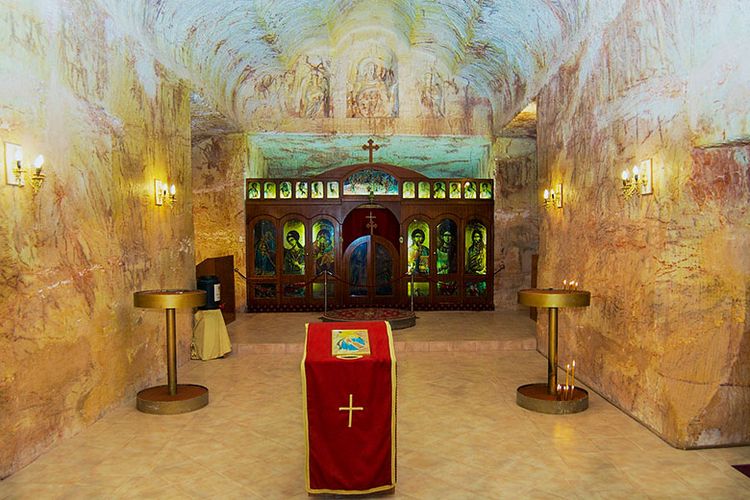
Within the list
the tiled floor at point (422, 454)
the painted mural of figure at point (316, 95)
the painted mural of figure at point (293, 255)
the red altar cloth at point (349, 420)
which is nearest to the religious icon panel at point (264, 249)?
the painted mural of figure at point (293, 255)

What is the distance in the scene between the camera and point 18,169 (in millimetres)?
5141

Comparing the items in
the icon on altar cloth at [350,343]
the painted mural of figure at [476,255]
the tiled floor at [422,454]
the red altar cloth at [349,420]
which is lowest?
the tiled floor at [422,454]

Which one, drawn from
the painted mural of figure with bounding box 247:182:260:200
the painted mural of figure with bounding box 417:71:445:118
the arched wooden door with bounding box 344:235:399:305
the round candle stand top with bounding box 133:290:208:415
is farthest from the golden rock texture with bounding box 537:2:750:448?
the painted mural of figure with bounding box 247:182:260:200

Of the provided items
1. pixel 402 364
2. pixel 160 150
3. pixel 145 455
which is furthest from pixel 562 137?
pixel 145 455

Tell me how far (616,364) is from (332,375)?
4.12 meters

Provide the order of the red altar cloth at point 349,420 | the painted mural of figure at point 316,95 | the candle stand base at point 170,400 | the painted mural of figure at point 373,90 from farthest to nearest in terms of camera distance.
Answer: the painted mural of figure at point 373,90
the painted mural of figure at point 316,95
the candle stand base at point 170,400
the red altar cloth at point 349,420

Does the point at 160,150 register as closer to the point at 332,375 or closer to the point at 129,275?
the point at 129,275

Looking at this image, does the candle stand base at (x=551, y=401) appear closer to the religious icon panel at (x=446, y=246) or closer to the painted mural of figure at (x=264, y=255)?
the religious icon panel at (x=446, y=246)

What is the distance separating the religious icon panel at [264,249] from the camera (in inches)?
578

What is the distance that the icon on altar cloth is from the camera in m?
4.45

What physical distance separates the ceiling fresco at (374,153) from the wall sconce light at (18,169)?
9446mm

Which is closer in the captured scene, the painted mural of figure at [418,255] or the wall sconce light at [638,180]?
the wall sconce light at [638,180]

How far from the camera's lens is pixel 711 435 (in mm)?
5562

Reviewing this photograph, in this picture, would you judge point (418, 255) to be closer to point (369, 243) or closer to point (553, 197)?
point (369, 243)
